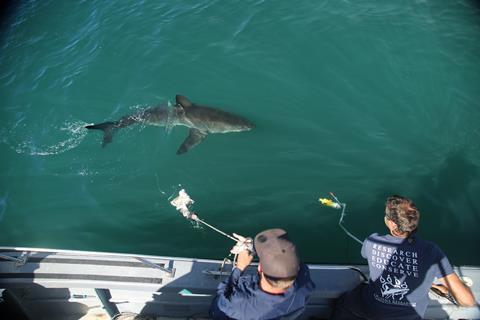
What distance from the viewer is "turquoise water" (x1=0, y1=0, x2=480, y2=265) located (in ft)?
23.4

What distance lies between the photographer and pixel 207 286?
4.39 meters

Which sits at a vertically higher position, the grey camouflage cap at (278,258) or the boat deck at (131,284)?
the grey camouflage cap at (278,258)

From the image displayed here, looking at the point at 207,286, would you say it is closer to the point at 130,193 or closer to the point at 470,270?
the point at 470,270

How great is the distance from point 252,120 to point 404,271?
586 centimetres

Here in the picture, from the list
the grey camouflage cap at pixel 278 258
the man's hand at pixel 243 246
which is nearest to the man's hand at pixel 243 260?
the man's hand at pixel 243 246

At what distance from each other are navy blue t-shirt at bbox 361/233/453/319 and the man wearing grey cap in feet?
3.25

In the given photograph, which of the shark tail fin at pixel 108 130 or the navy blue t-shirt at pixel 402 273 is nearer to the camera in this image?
the navy blue t-shirt at pixel 402 273

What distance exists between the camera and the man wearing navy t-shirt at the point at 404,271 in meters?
3.74

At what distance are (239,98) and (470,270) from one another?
6477mm

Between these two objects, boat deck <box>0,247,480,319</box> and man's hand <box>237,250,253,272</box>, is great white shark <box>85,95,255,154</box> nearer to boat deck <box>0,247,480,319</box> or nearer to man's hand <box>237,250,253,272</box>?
boat deck <box>0,247,480,319</box>

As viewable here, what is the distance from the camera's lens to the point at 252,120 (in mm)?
9062

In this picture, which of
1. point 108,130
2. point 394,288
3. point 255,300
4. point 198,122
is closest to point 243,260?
point 255,300

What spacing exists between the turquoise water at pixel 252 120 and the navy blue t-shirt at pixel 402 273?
2579mm

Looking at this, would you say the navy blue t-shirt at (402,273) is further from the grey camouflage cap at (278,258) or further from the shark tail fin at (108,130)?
the shark tail fin at (108,130)
